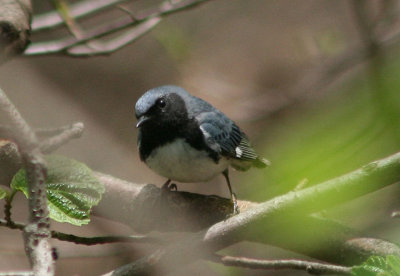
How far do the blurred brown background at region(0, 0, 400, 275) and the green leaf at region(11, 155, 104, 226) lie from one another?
286 cm

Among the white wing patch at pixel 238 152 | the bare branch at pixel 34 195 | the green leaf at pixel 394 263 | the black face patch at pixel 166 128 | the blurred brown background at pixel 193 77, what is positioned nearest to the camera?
the bare branch at pixel 34 195

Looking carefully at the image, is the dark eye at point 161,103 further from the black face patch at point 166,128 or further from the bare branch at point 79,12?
the bare branch at point 79,12

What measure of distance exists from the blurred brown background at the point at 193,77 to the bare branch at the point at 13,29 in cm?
197

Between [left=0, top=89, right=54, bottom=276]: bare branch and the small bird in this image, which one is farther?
the small bird

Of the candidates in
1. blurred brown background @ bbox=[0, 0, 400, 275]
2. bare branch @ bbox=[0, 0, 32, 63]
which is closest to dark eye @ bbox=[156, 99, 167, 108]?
bare branch @ bbox=[0, 0, 32, 63]

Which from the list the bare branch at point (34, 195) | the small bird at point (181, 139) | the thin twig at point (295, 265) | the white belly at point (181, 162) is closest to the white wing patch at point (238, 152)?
the small bird at point (181, 139)

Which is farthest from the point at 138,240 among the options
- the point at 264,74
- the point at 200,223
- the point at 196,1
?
the point at 264,74

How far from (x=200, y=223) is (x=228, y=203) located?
205 millimetres

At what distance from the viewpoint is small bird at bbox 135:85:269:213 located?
3.62 meters

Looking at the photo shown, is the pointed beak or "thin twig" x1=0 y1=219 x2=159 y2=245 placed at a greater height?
the pointed beak

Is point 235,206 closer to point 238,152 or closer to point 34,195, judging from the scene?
point 238,152

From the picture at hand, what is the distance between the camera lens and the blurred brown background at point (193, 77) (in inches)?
226

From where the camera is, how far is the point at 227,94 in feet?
21.5

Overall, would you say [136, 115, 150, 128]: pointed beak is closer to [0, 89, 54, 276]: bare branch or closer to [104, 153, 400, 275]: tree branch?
[104, 153, 400, 275]: tree branch
